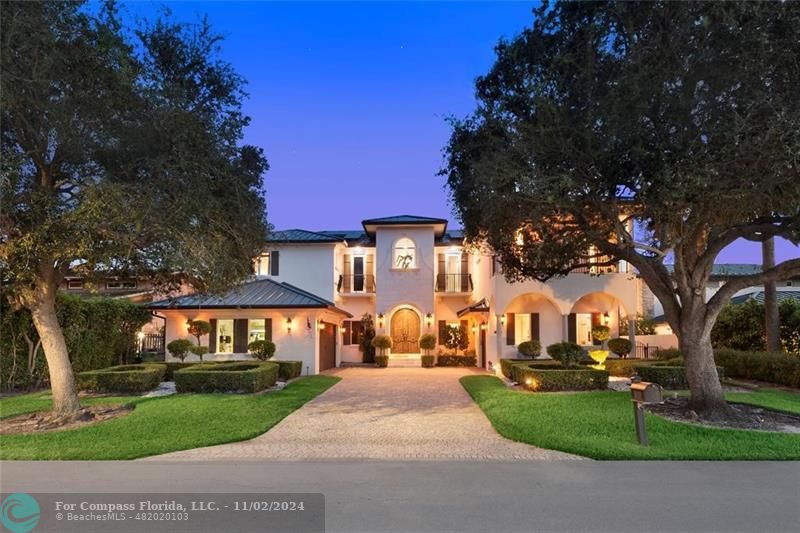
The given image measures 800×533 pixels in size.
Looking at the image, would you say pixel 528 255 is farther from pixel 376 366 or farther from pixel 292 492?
pixel 376 366

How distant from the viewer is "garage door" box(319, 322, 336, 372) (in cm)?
2272

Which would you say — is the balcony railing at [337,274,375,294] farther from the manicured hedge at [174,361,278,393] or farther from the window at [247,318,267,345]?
the manicured hedge at [174,361,278,393]

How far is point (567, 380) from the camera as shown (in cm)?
1428

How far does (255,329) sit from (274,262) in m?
5.47

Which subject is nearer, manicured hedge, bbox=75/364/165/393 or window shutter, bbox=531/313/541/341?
manicured hedge, bbox=75/364/165/393

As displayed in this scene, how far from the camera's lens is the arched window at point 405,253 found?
27.3 m

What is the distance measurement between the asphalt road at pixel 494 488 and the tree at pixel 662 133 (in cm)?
423

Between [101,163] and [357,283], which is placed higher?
[101,163]

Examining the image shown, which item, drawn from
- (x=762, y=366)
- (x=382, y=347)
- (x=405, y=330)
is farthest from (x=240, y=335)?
(x=762, y=366)

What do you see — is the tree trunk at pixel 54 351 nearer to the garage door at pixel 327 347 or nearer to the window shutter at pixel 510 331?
the garage door at pixel 327 347

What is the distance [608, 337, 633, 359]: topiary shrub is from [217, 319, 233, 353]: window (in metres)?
15.1

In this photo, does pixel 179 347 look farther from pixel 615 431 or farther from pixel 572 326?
pixel 572 326

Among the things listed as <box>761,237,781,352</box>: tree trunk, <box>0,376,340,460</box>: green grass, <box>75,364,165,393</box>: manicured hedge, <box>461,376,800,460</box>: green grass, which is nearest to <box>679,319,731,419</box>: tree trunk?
<box>461,376,800,460</box>: green grass

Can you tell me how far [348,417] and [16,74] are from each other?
26.9 ft
